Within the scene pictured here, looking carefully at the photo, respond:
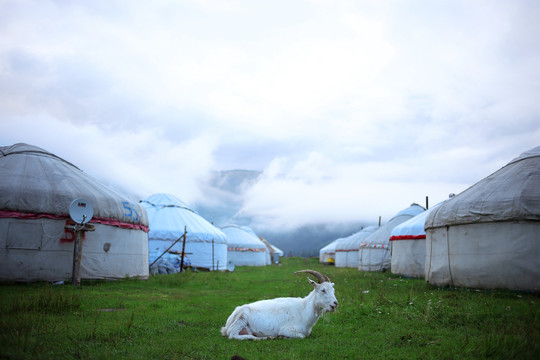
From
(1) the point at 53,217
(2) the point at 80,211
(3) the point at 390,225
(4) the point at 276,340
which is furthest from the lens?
(3) the point at 390,225

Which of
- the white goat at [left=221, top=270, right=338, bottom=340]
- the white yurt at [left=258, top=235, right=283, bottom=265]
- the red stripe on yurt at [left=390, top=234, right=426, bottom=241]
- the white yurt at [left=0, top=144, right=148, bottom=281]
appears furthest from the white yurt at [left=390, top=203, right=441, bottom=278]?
the white yurt at [left=258, top=235, right=283, bottom=265]

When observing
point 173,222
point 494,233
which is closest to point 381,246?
point 173,222

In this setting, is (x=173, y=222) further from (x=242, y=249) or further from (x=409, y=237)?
(x=242, y=249)

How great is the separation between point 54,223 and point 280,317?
929 centimetres

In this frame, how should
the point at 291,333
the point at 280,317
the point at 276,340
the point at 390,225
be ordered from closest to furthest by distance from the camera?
the point at 276,340 → the point at 291,333 → the point at 280,317 → the point at 390,225

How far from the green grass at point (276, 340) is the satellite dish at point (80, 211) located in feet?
9.07

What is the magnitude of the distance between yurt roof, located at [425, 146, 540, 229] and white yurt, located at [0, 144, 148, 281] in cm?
1110

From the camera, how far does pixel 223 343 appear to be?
548 cm

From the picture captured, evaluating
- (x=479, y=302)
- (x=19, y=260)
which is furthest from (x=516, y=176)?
(x=19, y=260)

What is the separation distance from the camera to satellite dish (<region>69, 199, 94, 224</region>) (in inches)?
465

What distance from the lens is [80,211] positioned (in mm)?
11992

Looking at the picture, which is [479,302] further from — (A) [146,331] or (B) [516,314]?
(A) [146,331]

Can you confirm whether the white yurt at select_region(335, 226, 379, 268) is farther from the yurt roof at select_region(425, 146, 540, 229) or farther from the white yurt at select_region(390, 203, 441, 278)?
the yurt roof at select_region(425, 146, 540, 229)

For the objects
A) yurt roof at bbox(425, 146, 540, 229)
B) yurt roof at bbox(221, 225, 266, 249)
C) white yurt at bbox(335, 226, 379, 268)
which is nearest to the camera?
yurt roof at bbox(425, 146, 540, 229)
